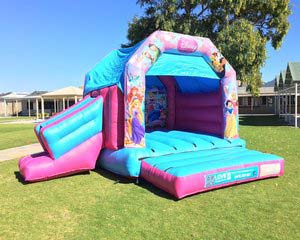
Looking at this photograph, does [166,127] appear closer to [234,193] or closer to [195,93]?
[195,93]

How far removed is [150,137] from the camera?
24.7ft

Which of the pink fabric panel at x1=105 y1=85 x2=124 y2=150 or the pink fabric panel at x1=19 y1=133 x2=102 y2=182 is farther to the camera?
the pink fabric panel at x1=105 y1=85 x2=124 y2=150

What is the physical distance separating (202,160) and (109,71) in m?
3.16

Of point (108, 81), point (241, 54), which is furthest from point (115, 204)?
point (241, 54)

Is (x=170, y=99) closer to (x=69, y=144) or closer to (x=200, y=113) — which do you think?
(x=200, y=113)

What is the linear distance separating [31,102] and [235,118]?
134 ft

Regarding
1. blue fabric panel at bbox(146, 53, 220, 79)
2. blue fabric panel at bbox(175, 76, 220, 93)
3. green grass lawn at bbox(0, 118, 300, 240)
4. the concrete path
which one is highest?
blue fabric panel at bbox(146, 53, 220, 79)

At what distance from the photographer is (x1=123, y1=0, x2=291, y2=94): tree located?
15.8 m

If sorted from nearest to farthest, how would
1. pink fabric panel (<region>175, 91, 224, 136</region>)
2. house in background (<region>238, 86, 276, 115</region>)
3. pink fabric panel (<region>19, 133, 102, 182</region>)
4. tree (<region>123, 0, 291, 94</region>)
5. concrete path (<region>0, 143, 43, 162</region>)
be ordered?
pink fabric panel (<region>19, 133, 102, 182</region>) → pink fabric panel (<region>175, 91, 224, 136</region>) → concrete path (<region>0, 143, 43, 162</region>) → tree (<region>123, 0, 291, 94</region>) → house in background (<region>238, 86, 276, 115</region>)

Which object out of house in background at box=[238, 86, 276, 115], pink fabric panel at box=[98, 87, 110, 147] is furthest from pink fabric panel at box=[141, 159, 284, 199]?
house in background at box=[238, 86, 276, 115]

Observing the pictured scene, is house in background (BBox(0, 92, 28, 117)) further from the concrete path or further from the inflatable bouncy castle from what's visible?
the inflatable bouncy castle

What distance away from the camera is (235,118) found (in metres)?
7.38

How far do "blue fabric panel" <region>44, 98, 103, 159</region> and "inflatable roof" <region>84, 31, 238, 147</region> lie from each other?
694 mm

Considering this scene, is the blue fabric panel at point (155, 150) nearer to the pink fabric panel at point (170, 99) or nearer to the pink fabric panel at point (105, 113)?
the pink fabric panel at point (105, 113)
